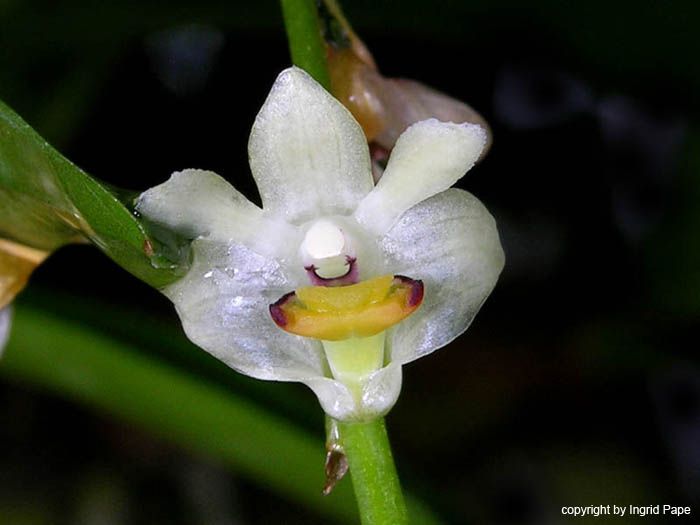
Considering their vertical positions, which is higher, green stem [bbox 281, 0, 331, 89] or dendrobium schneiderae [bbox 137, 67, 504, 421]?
green stem [bbox 281, 0, 331, 89]

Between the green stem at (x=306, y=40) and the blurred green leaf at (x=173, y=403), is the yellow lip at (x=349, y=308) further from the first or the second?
the blurred green leaf at (x=173, y=403)

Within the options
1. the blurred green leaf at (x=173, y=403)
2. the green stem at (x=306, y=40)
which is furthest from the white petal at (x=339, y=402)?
the blurred green leaf at (x=173, y=403)

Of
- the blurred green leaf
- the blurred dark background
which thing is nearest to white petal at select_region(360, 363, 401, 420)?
the blurred green leaf

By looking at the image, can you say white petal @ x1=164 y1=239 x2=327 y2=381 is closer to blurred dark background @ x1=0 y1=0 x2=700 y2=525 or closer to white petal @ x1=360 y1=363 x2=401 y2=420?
white petal @ x1=360 y1=363 x2=401 y2=420

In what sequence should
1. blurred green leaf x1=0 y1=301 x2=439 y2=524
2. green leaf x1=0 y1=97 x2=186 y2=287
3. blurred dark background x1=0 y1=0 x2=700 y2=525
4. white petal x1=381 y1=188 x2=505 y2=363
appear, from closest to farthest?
green leaf x1=0 y1=97 x2=186 y2=287 → white petal x1=381 y1=188 x2=505 y2=363 → blurred green leaf x1=0 y1=301 x2=439 y2=524 → blurred dark background x1=0 y1=0 x2=700 y2=525

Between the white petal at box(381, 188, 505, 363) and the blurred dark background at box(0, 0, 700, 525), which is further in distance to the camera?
the blurred dark background at box(0, 0, 700, 525)

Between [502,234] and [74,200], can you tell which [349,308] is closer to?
[74,200]

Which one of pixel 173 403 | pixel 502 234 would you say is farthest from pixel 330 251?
pixel 502 234

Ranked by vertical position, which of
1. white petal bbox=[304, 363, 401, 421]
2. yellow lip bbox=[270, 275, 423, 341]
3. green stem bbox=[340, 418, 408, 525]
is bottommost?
green stem bbox=[340, 418, 408, 525]
